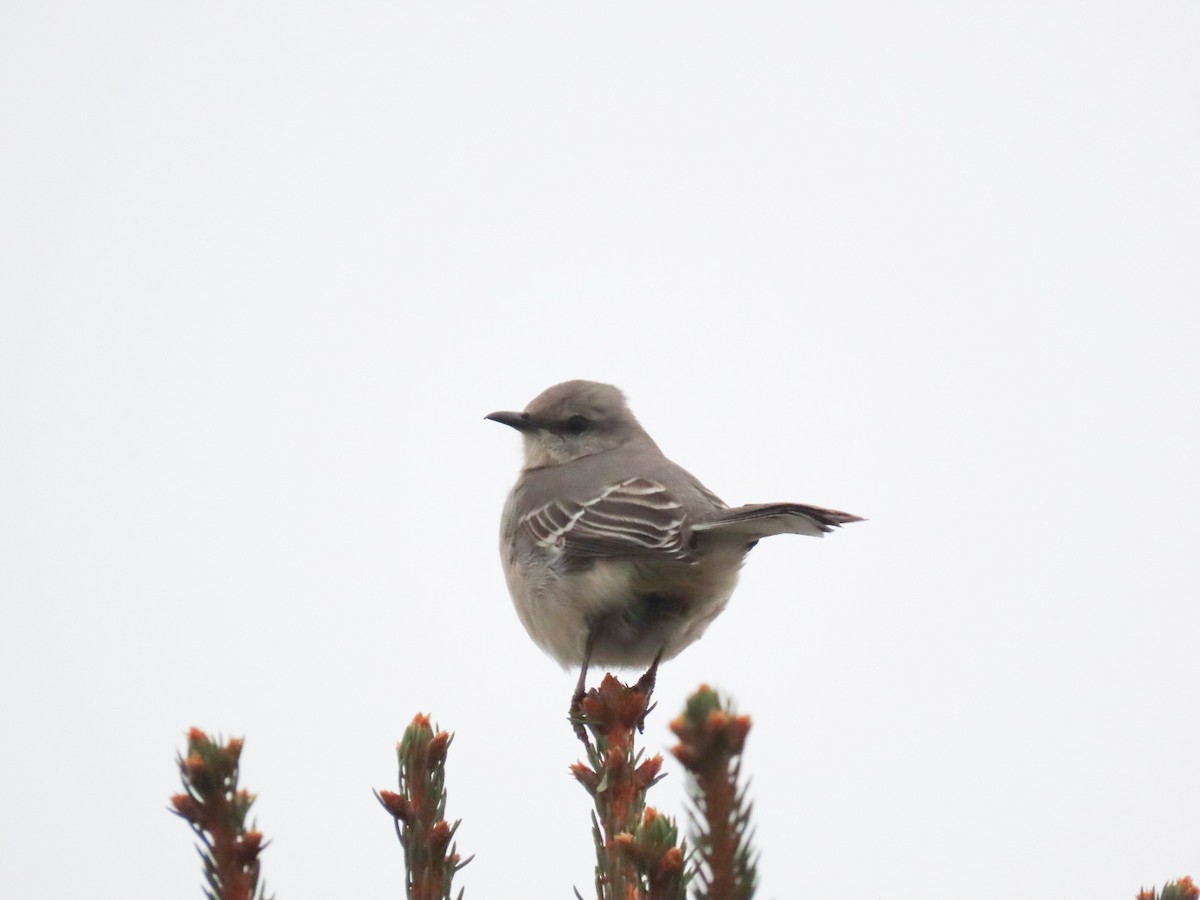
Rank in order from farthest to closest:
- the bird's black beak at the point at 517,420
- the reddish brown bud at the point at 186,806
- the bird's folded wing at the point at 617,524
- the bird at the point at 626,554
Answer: the bird's black beak at the point at 517,420 → the bird's folded wing at the point at 617,524 → the bird at the point at 626,554 → the reddish brown bud at the point at 186,806

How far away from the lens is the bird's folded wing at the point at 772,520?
486cm

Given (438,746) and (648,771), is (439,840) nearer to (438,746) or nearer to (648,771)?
(438,746)

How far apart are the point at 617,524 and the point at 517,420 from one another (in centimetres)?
211

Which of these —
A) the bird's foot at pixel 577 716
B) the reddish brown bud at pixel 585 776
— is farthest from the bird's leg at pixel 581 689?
the reddish brown bud at pixel 585 776

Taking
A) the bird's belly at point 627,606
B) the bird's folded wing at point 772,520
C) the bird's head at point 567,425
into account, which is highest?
the bird's head at point 567,425

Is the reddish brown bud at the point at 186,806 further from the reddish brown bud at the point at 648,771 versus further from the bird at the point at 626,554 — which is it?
the bird at the point at 626,554

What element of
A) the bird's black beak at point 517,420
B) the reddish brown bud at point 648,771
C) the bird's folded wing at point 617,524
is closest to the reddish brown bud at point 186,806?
the reddish brown bud at point 648,771

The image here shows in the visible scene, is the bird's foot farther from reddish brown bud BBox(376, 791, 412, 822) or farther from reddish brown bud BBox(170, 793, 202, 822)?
reddish brown bud BBox(170, 793, 202, 822)

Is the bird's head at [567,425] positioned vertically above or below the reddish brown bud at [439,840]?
above

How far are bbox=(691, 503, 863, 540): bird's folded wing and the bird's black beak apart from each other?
2.59m

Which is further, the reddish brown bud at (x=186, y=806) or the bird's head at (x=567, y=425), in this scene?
the bird's head at (x=567, y=425)

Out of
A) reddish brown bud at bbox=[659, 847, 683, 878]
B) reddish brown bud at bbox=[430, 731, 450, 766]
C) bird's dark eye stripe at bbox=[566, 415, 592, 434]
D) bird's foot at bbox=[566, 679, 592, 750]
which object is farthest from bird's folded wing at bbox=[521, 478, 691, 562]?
reddish brown bud at bbox=[659, 847, 683, 878]

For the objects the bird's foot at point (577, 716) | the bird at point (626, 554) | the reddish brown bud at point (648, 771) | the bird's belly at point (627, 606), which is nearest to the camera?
the reddish brown bud at point (648, 771)

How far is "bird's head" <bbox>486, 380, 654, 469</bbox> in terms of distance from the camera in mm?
8117
